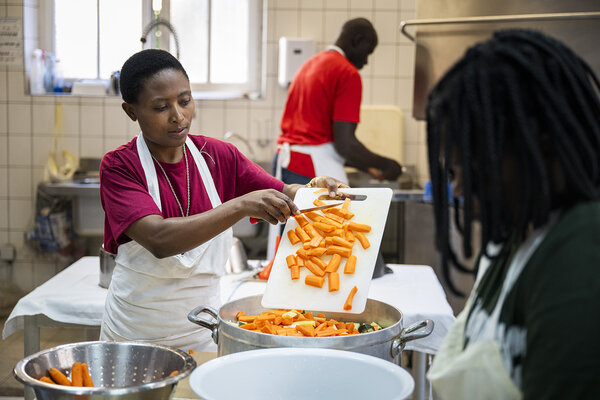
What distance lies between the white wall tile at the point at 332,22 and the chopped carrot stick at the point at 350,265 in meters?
3.04

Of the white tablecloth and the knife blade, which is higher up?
the knife blade

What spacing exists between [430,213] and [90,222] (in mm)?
2113

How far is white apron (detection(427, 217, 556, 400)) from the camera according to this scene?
2.42 feet

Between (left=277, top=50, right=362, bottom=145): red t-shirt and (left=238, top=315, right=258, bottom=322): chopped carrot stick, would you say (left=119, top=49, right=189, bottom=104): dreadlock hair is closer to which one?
(left=238, top=315, right=258, bottom=322): chopped carrot stick

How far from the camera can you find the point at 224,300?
205 centimetres

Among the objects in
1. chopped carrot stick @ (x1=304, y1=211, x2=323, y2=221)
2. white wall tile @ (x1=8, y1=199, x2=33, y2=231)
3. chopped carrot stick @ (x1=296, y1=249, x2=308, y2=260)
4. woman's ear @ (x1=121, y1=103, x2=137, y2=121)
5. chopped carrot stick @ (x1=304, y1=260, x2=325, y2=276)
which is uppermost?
woman's ear @ (x1=121, y1=103, x2=137, y2=121)

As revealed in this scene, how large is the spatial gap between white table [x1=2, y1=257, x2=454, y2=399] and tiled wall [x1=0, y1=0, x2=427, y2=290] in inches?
92.4

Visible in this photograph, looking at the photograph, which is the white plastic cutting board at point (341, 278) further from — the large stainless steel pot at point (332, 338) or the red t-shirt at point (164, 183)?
the red t-shirt at point (164, 183)

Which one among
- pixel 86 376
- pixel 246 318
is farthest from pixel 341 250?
pixel 86 376

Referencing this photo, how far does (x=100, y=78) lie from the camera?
4.61 meters

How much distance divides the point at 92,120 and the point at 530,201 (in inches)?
162

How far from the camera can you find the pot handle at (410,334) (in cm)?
126

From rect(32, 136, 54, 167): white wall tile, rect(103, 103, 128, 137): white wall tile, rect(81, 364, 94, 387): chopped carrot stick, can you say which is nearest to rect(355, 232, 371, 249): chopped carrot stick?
rect(81, 364, 94, 387): chopped carrot stick

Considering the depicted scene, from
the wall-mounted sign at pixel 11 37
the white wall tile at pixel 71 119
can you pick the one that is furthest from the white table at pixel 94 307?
the wall-mounted sign at pixel 11 37
